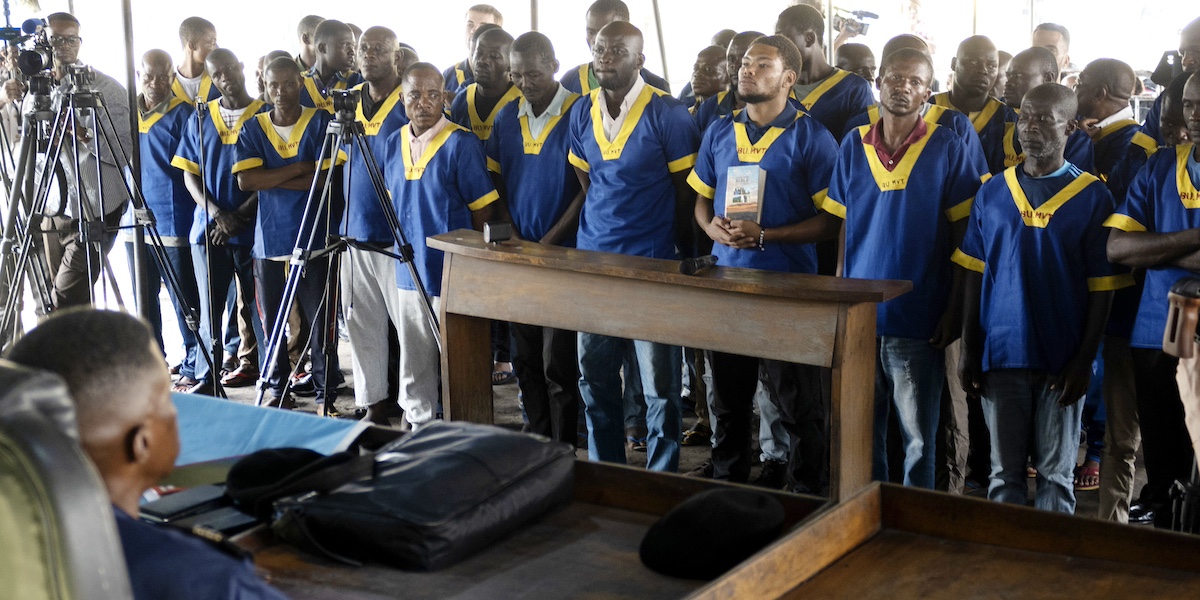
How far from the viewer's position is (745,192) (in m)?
3.41

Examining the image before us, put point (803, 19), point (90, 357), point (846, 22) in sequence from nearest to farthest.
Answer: point (90, 357) < point (803, 19) < point (846, 22)

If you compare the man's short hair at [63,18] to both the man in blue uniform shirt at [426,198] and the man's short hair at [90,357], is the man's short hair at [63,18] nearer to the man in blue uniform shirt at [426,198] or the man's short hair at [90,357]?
the man in blue uniform shirt at [426,198]

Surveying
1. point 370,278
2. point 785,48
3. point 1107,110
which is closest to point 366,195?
point 370,278

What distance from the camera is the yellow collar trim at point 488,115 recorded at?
4258 mm

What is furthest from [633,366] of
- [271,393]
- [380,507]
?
[380,507]

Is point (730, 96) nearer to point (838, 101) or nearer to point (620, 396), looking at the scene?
point (838, 101)

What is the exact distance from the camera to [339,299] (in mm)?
4789

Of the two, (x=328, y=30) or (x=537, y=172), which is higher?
(x=328, y=30)

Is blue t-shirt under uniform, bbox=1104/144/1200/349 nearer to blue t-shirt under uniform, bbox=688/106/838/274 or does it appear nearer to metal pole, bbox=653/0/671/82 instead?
blue t-shirt under uniform, bbox=688/106/838/274

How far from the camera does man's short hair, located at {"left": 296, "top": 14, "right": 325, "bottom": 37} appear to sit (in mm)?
5367

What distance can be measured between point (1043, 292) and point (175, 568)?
Result: 92.6 inches

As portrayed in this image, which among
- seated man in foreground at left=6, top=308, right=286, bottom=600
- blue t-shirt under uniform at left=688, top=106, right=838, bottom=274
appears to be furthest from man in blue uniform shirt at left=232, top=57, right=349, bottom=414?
seated man in foreground at left=6, top=308, right=286, bottom=600

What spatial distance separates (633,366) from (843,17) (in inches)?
151

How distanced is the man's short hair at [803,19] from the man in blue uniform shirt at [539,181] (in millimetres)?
861
